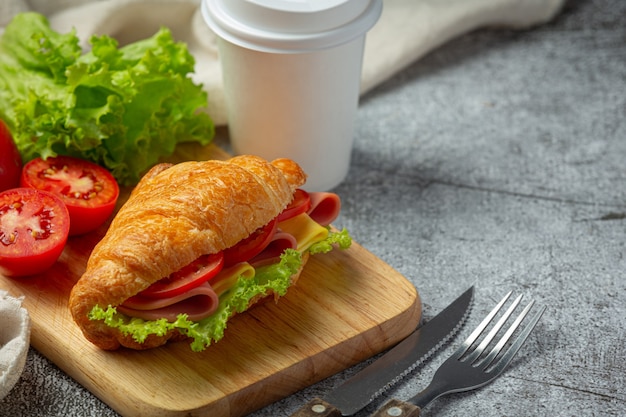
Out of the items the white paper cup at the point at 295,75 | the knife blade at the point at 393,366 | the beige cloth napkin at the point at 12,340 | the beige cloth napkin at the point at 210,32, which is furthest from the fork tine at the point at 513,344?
the beige cloth napkin at the point at 210,32

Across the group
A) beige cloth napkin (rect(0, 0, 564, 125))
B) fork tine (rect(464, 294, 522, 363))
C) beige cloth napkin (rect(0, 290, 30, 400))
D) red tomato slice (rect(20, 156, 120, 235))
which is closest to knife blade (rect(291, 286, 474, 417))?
fork tine (rect(464, 294, 522, 363))

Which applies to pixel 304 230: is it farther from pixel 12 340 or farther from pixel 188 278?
pixel 12 340

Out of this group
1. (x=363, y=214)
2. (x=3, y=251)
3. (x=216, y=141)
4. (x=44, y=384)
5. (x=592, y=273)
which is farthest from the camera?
(x=216, y=141)

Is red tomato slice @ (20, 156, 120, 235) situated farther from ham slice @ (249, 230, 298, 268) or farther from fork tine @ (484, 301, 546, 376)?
fork tine @ (484, 301, 546, 376)

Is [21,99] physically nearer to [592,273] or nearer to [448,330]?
[448,330]

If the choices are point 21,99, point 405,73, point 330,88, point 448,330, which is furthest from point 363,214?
point 21,99

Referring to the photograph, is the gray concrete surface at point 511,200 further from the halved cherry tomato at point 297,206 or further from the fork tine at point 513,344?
the halved cherry tomato at point 297,206

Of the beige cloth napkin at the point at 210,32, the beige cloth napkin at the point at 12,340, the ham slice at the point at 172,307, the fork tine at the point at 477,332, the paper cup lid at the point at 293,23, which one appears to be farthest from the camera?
the beige cloth napkin at the point at 210,32
